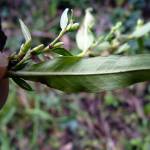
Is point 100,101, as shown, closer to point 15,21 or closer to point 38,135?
point 38,135

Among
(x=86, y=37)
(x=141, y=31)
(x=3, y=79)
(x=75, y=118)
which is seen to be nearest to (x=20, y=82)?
(x=3, y=79)

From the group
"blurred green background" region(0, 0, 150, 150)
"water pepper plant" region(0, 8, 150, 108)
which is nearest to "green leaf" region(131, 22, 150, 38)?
"water pepper plant" region(0, 8, 150, 108)

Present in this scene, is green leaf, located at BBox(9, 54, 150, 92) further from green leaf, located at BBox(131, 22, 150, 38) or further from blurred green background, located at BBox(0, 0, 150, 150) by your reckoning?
blurred green background, located at BBox(0, 0, 150, 150)

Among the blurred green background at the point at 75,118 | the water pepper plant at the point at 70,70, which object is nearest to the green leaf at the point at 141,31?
the water pepper plant at the point at 70,70

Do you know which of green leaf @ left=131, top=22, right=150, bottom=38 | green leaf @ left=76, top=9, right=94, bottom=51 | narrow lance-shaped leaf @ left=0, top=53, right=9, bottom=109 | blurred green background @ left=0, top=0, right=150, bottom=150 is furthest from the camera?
blurred green background @ left=0, top=0, right=150, bottom=150

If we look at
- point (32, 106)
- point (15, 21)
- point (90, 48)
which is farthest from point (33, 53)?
point (15, 21)

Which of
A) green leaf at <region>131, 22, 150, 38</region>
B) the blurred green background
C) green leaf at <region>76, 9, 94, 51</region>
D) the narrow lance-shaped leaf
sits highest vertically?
the narrow lance-shaped leaf

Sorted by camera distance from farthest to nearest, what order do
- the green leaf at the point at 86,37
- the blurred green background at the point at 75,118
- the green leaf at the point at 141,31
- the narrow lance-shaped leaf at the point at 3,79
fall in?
1. the blurred green background at the point at 75,118
2. the green leaf at the point at 141,31
3. the green leaf at the point at 86,37
4. the narrow lance-shaped leaf at the point at 3,79

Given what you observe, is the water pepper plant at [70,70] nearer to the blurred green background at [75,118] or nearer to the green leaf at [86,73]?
the green leaf at [86,73]
